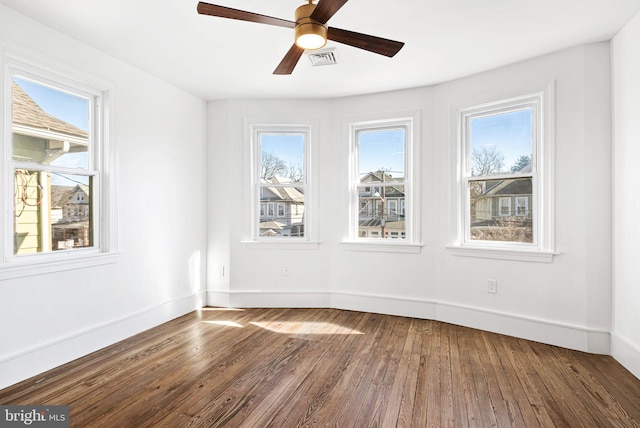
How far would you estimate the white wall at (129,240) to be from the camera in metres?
2.73

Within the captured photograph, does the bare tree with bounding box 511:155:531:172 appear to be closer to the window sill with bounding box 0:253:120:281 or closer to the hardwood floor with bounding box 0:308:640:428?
the hardwood floor with bounding box 0:308:640:428

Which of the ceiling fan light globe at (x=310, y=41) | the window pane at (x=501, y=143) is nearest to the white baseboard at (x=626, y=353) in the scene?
the window pane at (x=501, y=143)

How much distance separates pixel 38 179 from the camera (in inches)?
115

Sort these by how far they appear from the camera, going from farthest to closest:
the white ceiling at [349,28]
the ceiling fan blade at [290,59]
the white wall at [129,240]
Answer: the white wall at [129,240] < the white ceiling at [349,28] < the ceiling fan blade at [290,59]

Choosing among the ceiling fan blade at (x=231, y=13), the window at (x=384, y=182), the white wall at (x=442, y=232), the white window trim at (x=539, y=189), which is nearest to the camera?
the ceiling fan blade at (x=231, y=13)

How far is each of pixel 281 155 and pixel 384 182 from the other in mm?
1353

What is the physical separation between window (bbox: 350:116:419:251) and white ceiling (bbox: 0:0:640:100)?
659 mm

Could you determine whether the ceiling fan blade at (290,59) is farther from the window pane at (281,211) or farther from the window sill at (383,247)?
the window sill at (383,247)

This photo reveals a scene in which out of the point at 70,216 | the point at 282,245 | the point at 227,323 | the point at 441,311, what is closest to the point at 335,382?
the point at 227,323

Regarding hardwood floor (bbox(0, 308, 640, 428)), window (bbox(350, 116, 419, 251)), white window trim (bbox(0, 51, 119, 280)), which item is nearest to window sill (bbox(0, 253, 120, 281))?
white window trim (bbox(0, 51, 119, 280))

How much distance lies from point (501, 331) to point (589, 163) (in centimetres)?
175

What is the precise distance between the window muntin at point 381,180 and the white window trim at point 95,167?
2641mm

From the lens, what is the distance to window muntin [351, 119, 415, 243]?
14.5ft

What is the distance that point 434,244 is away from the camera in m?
4.22
